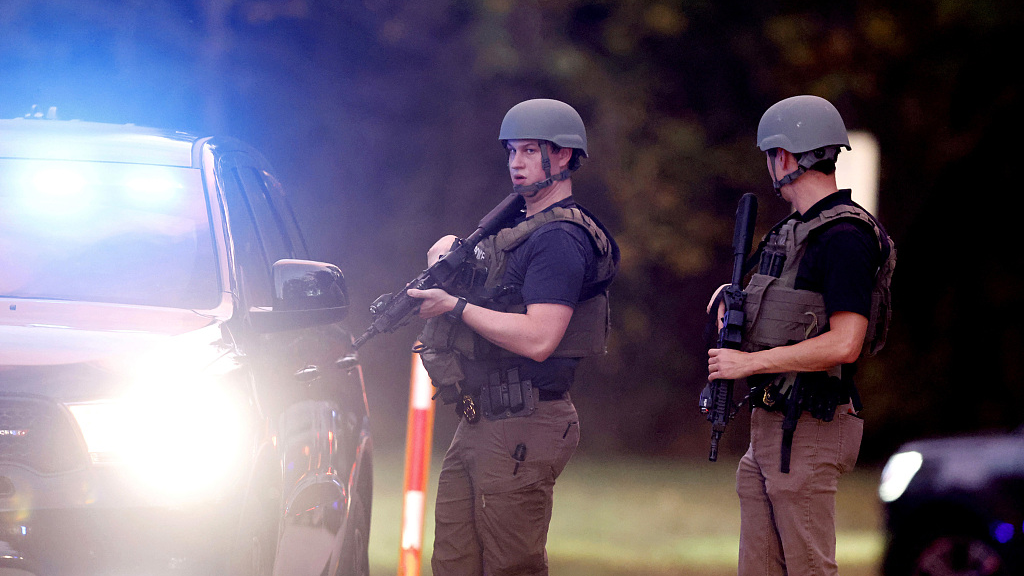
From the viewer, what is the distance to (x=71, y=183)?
4059 millimetres

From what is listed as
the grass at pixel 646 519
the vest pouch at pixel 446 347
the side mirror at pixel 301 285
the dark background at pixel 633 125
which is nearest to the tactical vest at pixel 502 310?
the vest pouch at pixel 446 347

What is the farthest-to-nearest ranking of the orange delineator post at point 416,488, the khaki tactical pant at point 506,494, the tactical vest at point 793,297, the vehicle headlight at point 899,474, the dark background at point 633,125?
1. the dark background at point 633,125
2. the orange delineator post at point 416,488
3. the vehicle headlight at point 899,474
4. the khaki tactical pant at point 506,494
5. the tactical vest at point 793,297

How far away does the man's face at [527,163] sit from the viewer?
4230 millimetres

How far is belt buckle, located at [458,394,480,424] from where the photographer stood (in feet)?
13.6

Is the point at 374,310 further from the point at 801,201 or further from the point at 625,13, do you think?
the point at 625,13

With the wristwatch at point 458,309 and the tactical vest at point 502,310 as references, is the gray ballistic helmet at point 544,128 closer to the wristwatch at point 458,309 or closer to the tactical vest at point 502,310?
the tactical vest at point 502,310

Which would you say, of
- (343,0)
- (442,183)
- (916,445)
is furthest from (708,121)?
(916,445)

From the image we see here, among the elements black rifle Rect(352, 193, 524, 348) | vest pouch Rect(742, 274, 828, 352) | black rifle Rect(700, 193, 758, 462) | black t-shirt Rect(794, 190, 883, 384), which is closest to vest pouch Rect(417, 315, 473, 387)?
black rifle Rect(352, 193, 524, 348)

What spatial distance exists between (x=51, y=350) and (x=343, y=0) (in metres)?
7.56

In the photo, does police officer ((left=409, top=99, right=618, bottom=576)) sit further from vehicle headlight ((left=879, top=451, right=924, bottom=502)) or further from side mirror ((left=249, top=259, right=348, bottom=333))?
vehicle headlight ((left=879, top=451, right=924, bottom=502))

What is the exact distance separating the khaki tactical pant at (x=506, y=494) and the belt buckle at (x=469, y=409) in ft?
0.07

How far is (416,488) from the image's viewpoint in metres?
6.43

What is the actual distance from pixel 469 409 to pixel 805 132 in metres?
1.44

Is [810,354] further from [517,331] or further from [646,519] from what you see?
[646,519]
